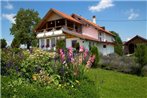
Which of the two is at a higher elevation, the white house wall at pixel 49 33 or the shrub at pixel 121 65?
the white house wall at pixel 49 33

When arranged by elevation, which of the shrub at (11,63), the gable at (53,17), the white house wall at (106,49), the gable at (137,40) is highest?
the gable at (53,17)

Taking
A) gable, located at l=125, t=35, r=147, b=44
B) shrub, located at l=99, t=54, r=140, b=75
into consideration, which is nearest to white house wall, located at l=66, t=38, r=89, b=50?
gable, located at l=125, t=35, r=147, b=44

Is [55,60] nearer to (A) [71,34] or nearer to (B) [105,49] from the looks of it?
(A) [71,34]

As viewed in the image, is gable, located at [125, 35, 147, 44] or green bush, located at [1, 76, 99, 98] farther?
gable, located at [125, 35, 147, 44]

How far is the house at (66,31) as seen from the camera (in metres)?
39.6

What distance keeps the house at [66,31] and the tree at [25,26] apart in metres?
13.2

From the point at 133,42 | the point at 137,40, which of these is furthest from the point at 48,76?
the point at 133,42

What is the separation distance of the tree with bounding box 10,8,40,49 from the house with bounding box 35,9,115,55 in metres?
13.2

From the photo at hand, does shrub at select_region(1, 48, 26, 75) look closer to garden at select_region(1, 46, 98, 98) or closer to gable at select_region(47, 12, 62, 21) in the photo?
garden at select_region(1, 46, 98, 98)

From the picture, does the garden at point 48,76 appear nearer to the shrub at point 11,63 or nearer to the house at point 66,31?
the shrub at point 11,63

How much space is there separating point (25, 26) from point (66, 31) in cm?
2180

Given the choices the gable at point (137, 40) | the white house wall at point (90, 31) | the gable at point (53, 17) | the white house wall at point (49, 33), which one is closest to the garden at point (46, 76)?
the white house wall at point (49, 33)

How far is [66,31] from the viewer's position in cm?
3925

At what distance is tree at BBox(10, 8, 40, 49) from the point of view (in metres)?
57.9
